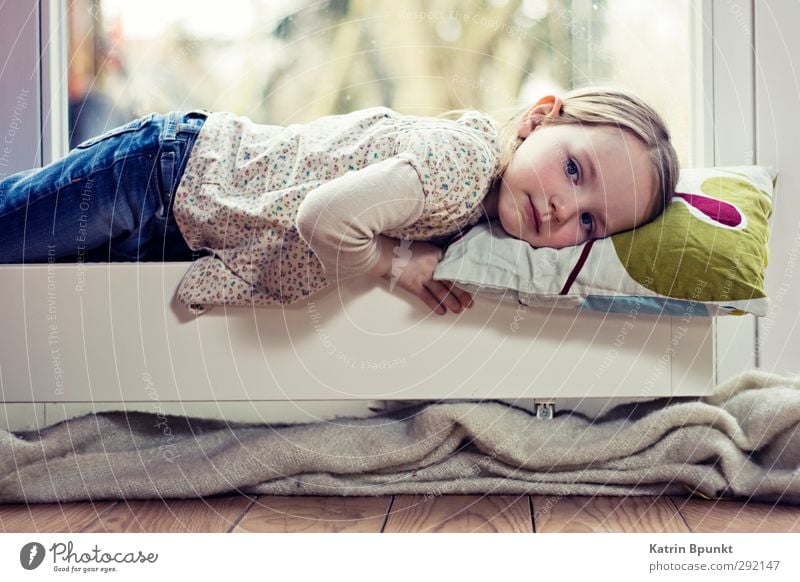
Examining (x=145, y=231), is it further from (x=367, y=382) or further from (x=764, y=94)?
(x=764, y=94)

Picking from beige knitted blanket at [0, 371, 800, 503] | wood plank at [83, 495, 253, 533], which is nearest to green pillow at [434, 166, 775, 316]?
beige knitted blanket at [0, 371, 800, 503]

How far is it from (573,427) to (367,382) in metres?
0.20

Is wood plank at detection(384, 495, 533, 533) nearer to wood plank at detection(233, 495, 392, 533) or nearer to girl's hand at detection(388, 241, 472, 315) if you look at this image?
wood plank at detection(233, 495, 392, 533)

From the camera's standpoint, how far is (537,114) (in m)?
0.75

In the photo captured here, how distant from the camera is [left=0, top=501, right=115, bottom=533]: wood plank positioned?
0.63m

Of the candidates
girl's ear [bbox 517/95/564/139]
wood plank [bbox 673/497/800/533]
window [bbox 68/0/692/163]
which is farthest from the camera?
window [bbox 68/0/692/163]

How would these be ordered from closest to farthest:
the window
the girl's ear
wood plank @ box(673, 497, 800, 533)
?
wood plank @ box(673, 497, 800, 533) → the girl's ear → the window

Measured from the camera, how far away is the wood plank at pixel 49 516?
0.63m

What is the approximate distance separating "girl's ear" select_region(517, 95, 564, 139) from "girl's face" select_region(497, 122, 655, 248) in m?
0.04

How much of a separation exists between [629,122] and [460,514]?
36cm

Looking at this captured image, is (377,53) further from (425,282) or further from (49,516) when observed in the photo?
(49,516)

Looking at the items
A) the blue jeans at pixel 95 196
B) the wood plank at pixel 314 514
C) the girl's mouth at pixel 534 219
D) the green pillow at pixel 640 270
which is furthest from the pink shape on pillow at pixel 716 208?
the blue jeans at pixel 95 196

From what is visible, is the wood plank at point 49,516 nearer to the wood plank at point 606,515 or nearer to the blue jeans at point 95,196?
the blue jeans at point 95,196

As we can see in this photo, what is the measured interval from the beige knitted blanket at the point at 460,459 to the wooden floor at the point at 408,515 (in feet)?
0.04
